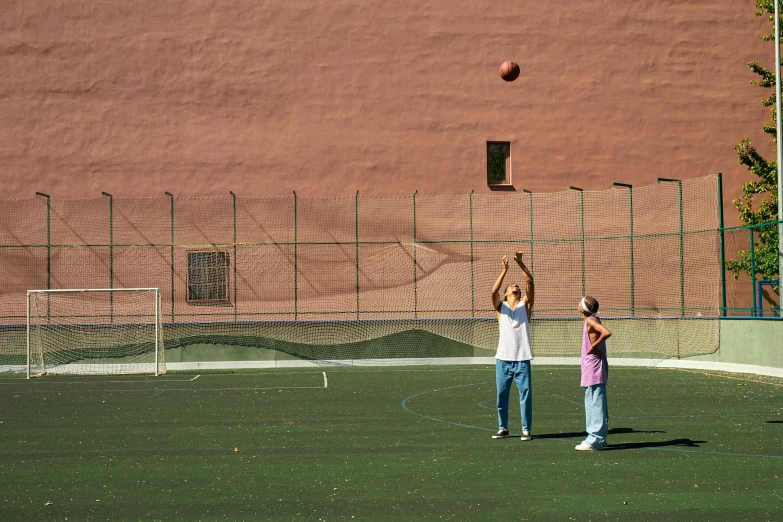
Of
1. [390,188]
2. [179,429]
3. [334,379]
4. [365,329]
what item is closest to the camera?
[179,429]

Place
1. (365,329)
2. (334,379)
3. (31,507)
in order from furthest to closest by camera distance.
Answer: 1. (365,329)
2. (334,379)
3. (31,507)

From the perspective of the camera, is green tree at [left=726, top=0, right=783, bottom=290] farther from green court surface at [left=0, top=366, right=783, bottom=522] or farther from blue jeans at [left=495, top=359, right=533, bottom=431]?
blue jeans at [left=495, top=359, right=533, bottom=431]

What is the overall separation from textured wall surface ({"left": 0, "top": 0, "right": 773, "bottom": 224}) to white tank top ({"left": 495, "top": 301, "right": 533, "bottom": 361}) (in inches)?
791

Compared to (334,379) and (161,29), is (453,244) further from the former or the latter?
(161,29)

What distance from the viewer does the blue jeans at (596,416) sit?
11328 mm

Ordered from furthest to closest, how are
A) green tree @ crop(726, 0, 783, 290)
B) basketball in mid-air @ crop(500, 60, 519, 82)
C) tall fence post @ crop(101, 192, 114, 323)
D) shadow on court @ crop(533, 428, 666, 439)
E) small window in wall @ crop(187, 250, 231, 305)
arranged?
small window in wall @ crop(187, 250, 231, 305) → tall fence post @ crop(101, 192, 114, 323) → green tree @ crop(726, 0, 783, 290) → basketball in mid-air @ crop(500, 60, 519, 82) → shadow on court @ crop(533, 428, 666, 439)

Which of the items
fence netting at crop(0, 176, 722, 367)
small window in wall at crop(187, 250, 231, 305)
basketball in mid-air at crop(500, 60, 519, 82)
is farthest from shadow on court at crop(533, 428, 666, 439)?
small window in wall at crop(187, 250, 231, 305)

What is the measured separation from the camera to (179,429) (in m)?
13.8

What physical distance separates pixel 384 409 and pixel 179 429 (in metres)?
3.69

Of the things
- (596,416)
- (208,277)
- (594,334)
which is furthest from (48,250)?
(596,416)

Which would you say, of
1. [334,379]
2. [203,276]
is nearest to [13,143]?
[203,276]

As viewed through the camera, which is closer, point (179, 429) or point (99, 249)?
point (179, 429)

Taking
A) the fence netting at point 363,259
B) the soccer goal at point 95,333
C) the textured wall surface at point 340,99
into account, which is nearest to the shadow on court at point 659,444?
the fence netting at point 363,259

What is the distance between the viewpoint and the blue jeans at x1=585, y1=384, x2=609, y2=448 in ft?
37.2
